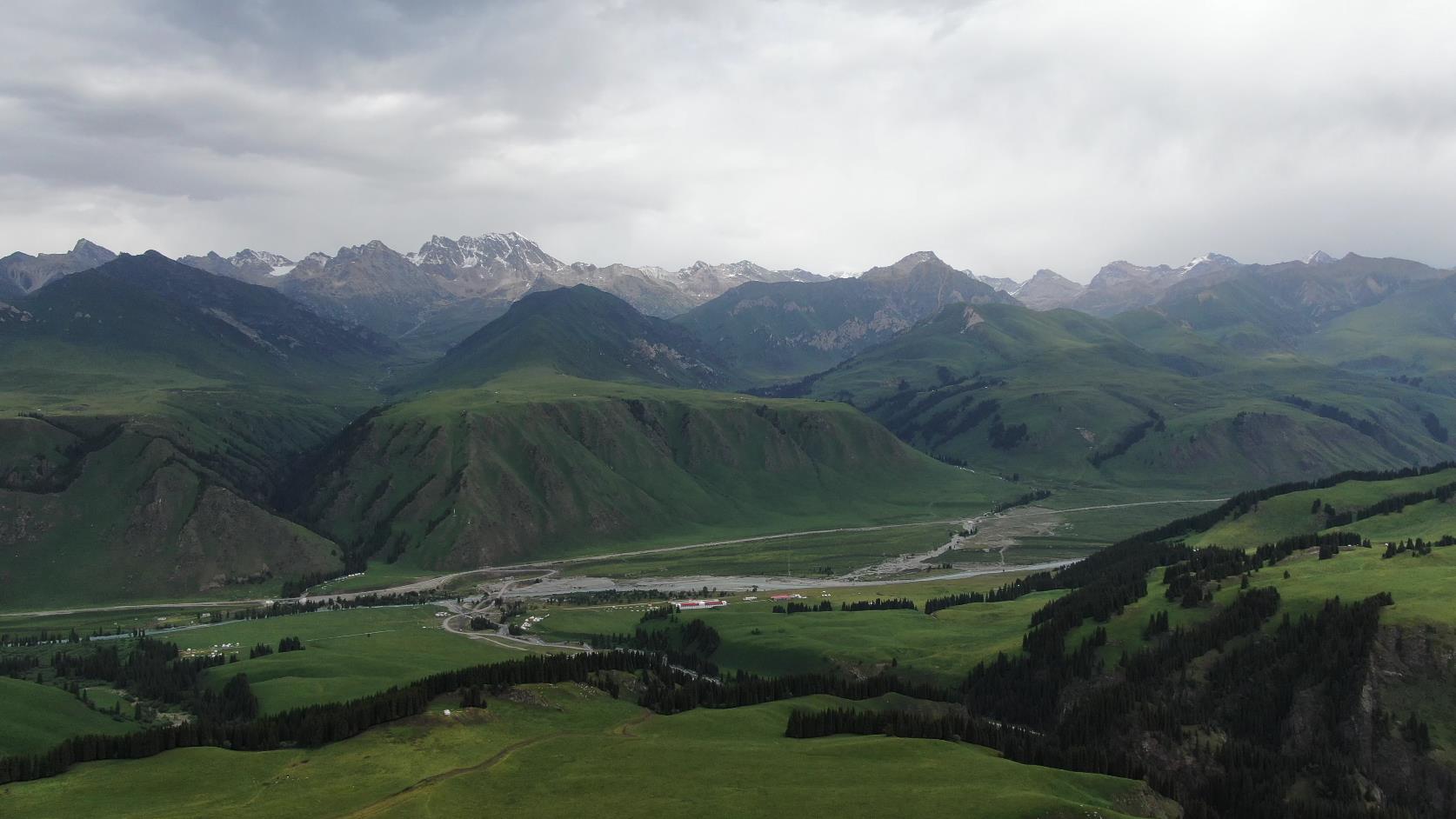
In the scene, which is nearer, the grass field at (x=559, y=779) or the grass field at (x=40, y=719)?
the grass field at (x=559, y=779)

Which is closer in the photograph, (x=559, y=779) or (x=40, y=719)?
(x=559, y=779)

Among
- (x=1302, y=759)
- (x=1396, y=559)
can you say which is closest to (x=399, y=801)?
(x=1302, y=759)

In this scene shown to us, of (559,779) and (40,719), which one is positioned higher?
(559,779)

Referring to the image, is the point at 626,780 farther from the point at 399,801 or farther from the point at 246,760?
the point at 246,760

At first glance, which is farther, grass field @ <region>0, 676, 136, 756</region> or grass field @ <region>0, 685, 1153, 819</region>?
grass field @ <region>0, 676, 136, 756</region>
